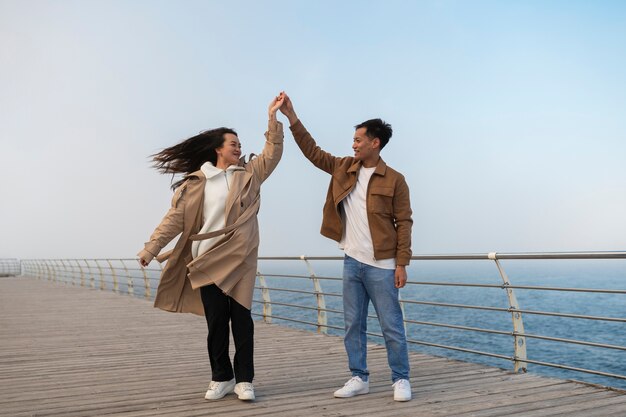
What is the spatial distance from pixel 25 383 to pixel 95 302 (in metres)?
8.94

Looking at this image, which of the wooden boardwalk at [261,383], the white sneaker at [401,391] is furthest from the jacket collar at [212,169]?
the white sneaker at [401,391]

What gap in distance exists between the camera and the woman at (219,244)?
367 cm

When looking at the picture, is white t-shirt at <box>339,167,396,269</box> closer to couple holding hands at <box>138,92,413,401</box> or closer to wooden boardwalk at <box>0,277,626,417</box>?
couple holding hands at <box>138,92,413,401</box>

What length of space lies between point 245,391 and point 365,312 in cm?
86

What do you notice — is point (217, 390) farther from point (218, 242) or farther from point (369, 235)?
point (369, 235)

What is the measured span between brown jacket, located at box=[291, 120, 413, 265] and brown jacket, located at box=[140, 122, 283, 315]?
0.32 m

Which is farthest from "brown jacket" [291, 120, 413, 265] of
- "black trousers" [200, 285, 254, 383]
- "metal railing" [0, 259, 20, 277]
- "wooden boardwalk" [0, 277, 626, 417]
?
"metal railing" [0, 259, 20, 277]

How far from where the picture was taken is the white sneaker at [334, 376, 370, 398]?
3807 millimetres

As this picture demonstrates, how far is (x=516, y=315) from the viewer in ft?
15.3

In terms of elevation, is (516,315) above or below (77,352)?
above

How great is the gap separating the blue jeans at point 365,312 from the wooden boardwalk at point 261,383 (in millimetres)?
223

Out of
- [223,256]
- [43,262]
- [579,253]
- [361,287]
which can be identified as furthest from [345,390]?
[43,262]

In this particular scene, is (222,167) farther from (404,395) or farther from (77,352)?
(77,352)

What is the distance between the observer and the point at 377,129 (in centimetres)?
375
